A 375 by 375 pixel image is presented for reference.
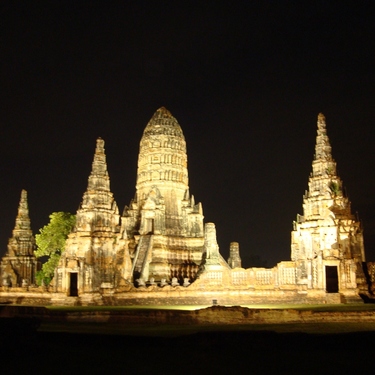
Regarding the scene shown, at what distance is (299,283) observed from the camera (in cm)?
3234

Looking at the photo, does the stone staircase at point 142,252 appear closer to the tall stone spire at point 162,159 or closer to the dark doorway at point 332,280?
the tall stone spire at point 162,159

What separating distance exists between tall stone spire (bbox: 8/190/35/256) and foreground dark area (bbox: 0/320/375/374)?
29375 mm

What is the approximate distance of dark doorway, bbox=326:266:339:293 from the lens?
35369mm

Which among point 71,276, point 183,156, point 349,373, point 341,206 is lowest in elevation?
point 349,373

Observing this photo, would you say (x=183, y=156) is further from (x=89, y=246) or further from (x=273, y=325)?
(x=273, y=325)

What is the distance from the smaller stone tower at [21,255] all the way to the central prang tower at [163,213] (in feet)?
25.1

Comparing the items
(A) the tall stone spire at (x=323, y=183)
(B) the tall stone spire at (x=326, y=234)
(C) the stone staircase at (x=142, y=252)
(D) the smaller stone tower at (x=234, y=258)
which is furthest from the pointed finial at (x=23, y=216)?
(A) the tall stone spire at (x=323, y=183)

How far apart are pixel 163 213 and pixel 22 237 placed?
11224 mm

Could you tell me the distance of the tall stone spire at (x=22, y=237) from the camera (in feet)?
143

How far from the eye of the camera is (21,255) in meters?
43.4

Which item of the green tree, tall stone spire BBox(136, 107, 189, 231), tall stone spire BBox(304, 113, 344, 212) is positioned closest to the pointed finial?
the green tree

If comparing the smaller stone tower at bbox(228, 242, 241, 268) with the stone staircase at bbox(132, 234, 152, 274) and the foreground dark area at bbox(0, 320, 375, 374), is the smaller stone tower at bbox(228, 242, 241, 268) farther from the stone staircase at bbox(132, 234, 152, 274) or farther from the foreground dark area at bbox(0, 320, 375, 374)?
the foreground dark area at bbox(0, 320, 375, 374)

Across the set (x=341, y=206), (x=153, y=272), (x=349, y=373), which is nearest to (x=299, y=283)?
(x=341, y=206)

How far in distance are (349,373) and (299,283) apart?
21373 mm
